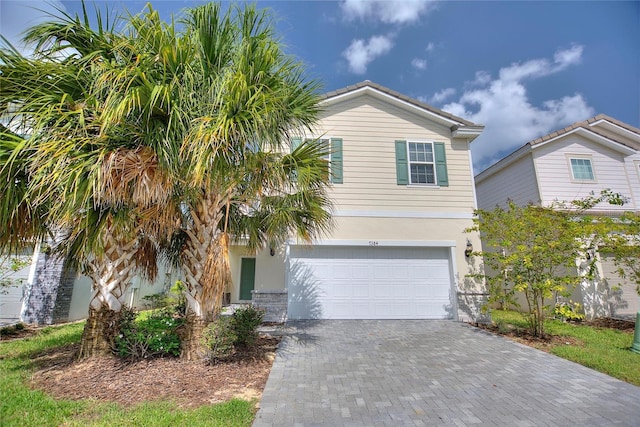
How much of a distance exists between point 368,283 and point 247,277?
7.13 metres

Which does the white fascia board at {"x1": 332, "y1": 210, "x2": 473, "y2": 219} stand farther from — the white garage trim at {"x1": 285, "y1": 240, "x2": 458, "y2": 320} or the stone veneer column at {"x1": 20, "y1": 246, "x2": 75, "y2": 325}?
the stone veneer column at {"x1": 20, "y1": 246, "x2": 75, "y2": 325}

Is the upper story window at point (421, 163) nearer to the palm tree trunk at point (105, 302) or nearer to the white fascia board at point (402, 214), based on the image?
the white fascia board at point (402, 214)

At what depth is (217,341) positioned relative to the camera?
5.12m

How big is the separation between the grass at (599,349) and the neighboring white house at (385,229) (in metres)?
2.37

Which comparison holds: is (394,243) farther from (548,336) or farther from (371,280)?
(548,336)

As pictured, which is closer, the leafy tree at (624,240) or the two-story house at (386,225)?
the leafy tree at (624,240)

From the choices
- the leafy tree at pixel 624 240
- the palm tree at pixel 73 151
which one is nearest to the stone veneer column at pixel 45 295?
the palm tree at pixel 73 151

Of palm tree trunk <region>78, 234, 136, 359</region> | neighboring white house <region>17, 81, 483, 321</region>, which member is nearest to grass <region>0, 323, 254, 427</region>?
palm tree trunk <region>78, 234, 136, 359</region>

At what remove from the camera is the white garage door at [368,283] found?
9.54 m

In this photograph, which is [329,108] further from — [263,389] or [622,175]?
[622,175]

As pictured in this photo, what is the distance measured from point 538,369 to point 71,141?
8.58m

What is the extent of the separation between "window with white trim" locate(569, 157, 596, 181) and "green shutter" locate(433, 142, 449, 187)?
5.85 meters

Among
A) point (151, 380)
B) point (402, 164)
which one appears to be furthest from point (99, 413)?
point (402, 164)

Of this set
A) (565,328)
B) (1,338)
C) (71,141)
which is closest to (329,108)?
(71,141)
